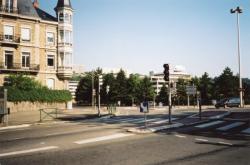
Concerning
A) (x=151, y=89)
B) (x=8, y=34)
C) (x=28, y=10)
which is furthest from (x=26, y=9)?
(x=151, y=89)

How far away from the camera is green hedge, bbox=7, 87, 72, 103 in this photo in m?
35.8

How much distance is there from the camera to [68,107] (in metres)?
43.5

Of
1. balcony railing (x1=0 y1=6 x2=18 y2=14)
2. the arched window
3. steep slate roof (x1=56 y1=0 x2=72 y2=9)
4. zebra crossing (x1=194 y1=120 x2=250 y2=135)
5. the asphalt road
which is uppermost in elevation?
steep slate roof (x1=56 y1=0 x2=72 y2=9)

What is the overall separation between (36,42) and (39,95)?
8.46m

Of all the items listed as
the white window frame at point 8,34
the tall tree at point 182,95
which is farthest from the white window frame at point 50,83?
the tall tree at point 182,95

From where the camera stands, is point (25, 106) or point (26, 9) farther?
point (26, 9)

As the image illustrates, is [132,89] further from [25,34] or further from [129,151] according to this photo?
[129,151]

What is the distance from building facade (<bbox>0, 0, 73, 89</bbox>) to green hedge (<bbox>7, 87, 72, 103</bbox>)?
80.0 inches

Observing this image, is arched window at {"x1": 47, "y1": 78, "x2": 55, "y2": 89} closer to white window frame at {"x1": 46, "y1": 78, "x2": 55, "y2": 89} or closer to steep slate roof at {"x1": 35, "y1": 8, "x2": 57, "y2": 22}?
white window frame at {"x1": 46, "y1": 78, "x2": 55, "y2": 89}

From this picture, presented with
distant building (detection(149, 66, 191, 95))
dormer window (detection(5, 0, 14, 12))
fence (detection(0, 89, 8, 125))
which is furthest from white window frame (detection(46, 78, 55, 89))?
distant building (detection(149, 66, 191, 95))

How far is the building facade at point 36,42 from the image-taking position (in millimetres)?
39094

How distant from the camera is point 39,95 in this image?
127ft

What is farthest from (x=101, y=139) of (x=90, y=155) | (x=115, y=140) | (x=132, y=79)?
(x=132, y=79)

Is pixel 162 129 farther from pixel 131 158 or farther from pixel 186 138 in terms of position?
pixel 131 158
